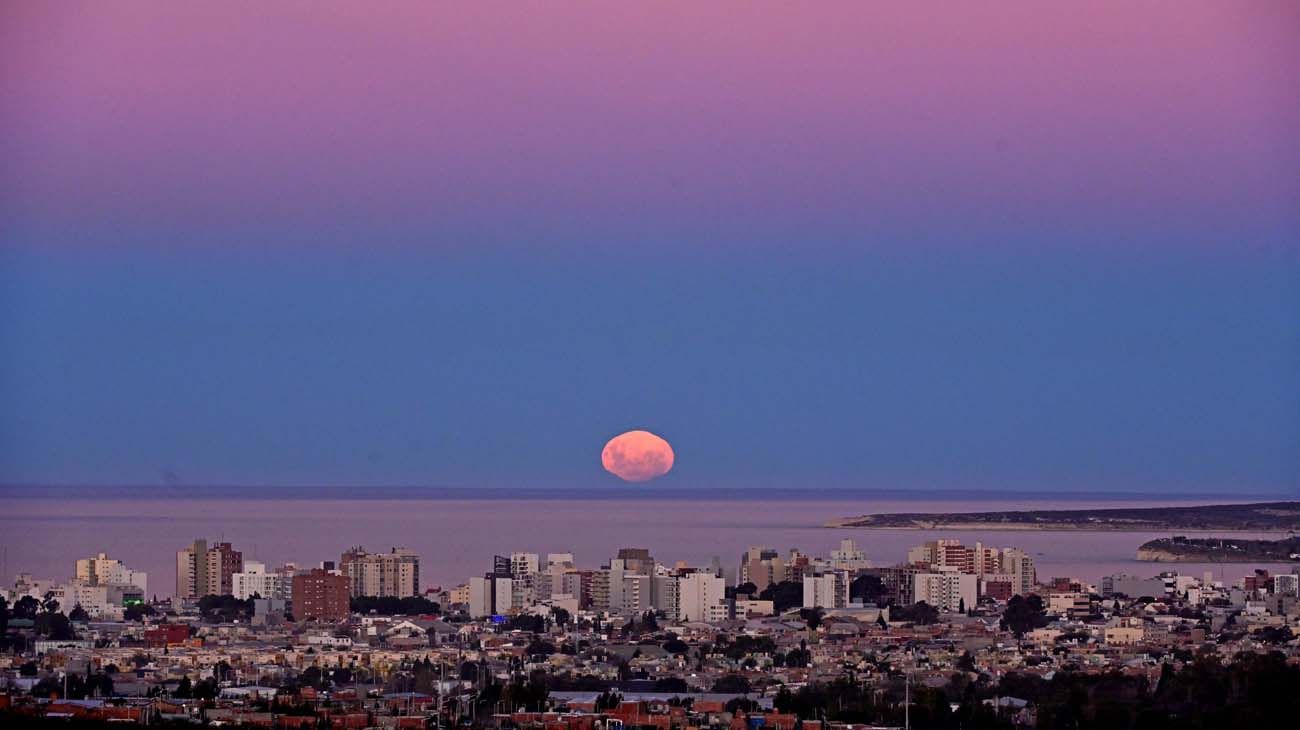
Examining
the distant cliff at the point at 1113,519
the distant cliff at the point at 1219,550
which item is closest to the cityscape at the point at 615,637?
the distant cliff at the point at 1113,519

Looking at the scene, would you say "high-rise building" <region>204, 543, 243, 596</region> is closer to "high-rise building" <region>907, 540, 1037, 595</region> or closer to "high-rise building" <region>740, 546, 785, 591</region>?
"high-rise building" <region>740, 546, 785, 591</region>

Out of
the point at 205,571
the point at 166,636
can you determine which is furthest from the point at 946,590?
the point at 166,636

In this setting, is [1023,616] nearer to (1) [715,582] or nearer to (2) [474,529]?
(1) [715,582]

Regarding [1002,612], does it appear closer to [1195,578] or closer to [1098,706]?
[1195,578]

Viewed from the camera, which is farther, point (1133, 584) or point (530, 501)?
point (530, 501)

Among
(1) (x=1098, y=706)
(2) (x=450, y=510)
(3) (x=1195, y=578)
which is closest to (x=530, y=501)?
(2) (x=450, y=510)

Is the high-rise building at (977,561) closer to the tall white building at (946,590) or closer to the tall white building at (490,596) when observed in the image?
the tall white building at (946,590)
